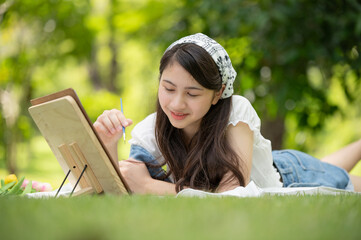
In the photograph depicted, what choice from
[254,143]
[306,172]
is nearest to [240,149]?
[254,143]

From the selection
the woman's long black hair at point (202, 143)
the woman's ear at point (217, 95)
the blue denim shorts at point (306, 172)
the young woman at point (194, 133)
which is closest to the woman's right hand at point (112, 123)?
the young woman at point (194, 133)

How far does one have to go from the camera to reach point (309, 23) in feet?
18.2

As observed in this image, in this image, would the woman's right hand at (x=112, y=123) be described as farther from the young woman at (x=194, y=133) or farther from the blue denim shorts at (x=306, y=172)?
the blue denim shorts at (x=306, y=172)

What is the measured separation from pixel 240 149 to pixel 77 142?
42.9 inches

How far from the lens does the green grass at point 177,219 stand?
1488 millimetres

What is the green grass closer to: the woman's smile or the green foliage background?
the woman's smile

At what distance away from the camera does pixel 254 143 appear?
3.59 metres

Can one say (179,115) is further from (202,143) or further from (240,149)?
(240,149)

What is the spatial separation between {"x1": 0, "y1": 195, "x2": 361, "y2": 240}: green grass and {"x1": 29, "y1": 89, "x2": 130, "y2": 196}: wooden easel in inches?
23.1

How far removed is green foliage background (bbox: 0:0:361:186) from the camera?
17.8 ft

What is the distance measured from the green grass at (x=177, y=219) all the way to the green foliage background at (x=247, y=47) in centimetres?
188

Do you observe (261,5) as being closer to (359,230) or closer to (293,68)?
(293,68)


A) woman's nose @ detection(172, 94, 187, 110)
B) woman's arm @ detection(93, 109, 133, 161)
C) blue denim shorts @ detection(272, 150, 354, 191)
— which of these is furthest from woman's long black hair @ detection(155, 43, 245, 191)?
blue denim shorts @ detection(272, 150, 354, 191)

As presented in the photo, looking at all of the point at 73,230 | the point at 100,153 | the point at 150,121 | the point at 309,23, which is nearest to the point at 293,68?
the point at 309,23
